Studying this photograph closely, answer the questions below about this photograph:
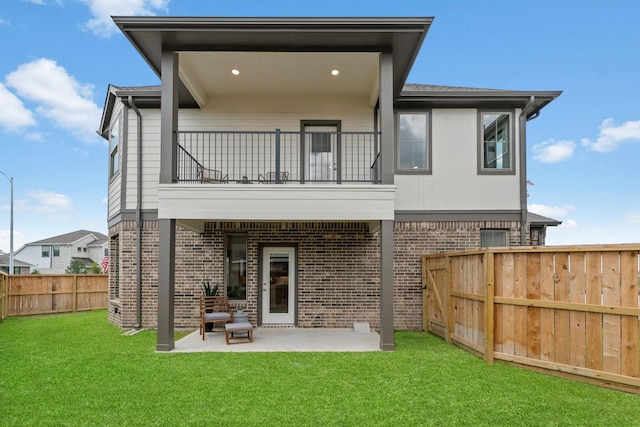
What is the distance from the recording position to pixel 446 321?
25.1ft

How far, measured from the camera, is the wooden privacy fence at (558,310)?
15.9 ft

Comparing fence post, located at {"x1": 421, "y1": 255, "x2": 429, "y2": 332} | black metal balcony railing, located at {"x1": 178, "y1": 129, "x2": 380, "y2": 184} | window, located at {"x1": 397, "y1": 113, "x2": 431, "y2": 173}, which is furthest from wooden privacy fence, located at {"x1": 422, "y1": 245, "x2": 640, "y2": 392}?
black metal balcony railing, located at {"x1": 178, "y1": 129, "x2": 380, "y2": 184}

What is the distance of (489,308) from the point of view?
6.13 m

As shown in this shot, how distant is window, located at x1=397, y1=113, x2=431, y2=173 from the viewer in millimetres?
9398

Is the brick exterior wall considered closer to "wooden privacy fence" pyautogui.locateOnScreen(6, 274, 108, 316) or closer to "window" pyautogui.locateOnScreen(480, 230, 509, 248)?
"window" pyautogui.locateOnScreen(480, 230, 509, 248)

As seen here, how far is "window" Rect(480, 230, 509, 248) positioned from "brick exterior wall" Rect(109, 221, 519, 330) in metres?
0.16

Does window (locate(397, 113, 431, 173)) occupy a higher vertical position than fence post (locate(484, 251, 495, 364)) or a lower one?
higher

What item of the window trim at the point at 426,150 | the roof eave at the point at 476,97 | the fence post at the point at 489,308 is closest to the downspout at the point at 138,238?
the window trim at the point at 426,150

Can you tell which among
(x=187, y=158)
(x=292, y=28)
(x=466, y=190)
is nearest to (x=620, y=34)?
(x=466, y=190)

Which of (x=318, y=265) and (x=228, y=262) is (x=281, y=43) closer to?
(x=318, y=265)

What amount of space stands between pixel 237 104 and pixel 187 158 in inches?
71.2

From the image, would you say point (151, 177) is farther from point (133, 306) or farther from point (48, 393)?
point (48, 393)

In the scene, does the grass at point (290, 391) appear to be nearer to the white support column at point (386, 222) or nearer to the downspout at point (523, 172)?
the white support column at point (386, 222)

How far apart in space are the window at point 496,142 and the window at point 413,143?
135 cm
